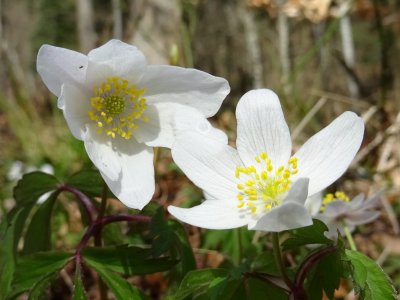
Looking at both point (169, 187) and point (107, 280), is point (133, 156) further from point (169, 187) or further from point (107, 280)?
point (169, 187)

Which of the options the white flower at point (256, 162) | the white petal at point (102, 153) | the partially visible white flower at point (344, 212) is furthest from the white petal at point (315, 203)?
the white petal at point (102, 153)

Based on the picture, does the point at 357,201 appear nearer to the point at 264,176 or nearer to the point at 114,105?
the point at 264,176

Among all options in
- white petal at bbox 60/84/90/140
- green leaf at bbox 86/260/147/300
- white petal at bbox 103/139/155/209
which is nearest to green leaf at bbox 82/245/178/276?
green leaf at bbox 86/260/147/300

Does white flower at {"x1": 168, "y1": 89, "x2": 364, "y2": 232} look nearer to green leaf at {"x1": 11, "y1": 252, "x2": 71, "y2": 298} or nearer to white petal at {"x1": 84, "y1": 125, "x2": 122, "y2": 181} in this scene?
white petal at {"x1": 84, "y1": 125, "x2": 122, "y2": 181}

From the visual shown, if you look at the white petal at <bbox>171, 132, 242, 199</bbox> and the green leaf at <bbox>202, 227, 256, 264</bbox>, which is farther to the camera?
the green leaf at <bbox>202, 227, 256, 264</bbox>

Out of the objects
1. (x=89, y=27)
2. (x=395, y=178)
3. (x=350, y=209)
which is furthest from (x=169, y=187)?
(x=89, y=27)

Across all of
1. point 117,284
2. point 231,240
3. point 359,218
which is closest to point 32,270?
point 117,284
